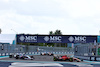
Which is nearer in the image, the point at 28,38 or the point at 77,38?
the point at 77,38

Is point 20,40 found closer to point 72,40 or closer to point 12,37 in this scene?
point 12,37

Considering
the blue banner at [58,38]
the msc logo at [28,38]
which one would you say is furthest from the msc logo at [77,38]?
the msc logo at [28,38]

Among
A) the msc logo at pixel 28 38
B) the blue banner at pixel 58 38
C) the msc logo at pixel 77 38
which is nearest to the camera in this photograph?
the msc logo at pixel 77 38

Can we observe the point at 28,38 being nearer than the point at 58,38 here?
No

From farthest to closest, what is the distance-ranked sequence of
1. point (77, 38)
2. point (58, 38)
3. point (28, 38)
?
point (28, 38) < point (58, 38) < point (77, 38)

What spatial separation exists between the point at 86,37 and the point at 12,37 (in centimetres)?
1820

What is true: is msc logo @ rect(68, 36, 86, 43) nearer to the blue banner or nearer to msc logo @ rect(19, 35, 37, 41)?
the blue banner

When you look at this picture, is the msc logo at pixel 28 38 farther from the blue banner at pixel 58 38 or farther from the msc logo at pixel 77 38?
the msc logo at pixel 77 38

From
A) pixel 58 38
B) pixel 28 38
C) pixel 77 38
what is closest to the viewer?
pixel 77 38

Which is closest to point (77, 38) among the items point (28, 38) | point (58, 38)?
point (58, 38)

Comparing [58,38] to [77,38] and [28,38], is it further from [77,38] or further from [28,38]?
[28,38]

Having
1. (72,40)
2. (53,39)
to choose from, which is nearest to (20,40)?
(53,39)

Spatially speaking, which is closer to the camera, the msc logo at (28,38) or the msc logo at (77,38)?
the msc logo at (77,38)

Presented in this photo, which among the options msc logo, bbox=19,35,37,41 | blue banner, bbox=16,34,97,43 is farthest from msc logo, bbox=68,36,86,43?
msc logo, bbox=19,35,37,41
